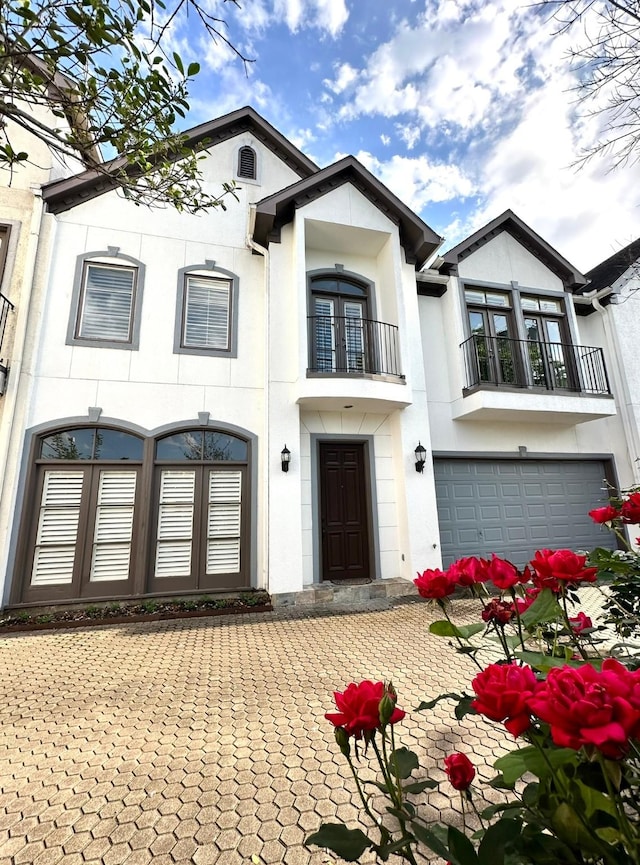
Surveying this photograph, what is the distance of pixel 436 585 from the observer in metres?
1.37

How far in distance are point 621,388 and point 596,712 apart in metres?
9.74

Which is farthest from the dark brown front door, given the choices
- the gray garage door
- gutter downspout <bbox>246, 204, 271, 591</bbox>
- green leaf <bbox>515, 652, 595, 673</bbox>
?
green leaf <bbox>515, 652, 595, 673</bbox>

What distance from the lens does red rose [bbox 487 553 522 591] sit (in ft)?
4.33

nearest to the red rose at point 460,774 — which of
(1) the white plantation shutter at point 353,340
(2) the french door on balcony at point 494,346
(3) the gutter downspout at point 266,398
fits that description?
(3) the gutter downspout at point 266,398

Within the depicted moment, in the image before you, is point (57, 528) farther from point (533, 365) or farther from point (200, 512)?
point (533, 365)

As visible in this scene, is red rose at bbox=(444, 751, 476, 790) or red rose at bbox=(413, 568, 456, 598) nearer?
red rose at bbox=(444, 751, 476, 790)

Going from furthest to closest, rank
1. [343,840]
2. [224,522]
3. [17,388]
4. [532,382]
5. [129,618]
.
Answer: [532,382]
[224,522]
[17,388]
[129,618]
[343,840]

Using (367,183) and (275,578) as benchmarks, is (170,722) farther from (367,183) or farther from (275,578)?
(367,183)

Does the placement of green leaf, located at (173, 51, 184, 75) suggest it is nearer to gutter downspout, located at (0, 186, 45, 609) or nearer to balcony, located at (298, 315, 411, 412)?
balcony, located at (298, 315, 411, 412)

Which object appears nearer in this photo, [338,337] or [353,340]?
[338,337]

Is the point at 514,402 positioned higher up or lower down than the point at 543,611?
higher up

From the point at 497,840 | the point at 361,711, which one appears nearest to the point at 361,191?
the point at 361,711

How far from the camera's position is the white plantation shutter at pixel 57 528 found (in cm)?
539

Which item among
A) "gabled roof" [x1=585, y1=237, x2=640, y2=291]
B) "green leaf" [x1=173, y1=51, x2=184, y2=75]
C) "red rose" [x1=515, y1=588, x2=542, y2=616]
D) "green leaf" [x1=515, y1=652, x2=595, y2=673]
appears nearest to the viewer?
"green leaf" [x1=515, y1=652, x2=595, y2=673]
